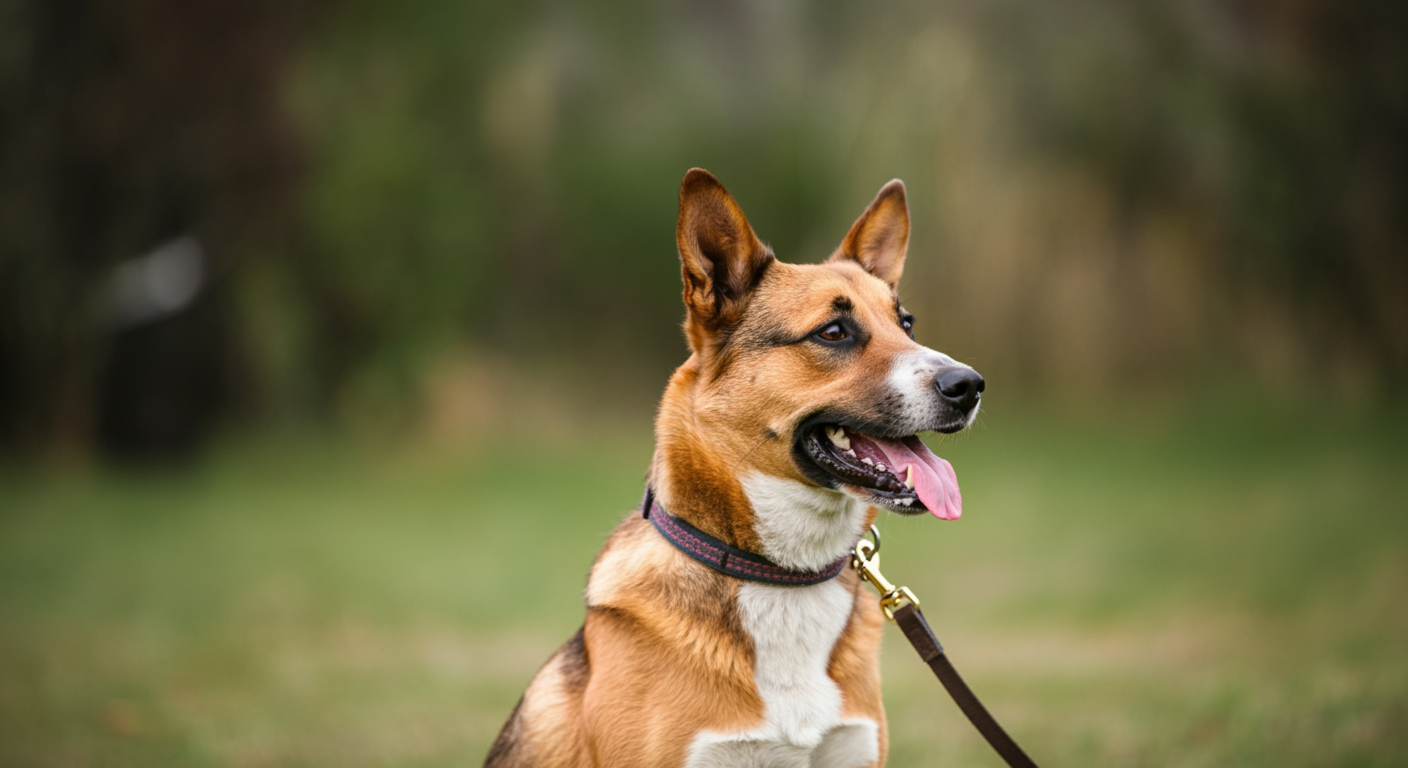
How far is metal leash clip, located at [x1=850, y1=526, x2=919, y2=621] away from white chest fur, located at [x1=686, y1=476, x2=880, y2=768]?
76 mm

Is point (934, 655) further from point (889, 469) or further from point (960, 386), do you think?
point (960, 386)

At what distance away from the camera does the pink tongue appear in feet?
11.0

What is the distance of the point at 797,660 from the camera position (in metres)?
3.31

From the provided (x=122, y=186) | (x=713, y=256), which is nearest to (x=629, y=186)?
(x=122, y=186)

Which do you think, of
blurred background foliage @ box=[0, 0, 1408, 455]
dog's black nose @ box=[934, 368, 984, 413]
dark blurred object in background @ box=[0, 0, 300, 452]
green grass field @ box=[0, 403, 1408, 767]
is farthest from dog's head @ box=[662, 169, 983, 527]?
dark blurred object in background @ box=[0, 0, 300, 452]

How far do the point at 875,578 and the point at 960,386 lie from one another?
0.72 meters

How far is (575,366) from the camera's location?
59.9 feet

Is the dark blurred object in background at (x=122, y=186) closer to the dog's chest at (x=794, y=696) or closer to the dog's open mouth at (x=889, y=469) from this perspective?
the dog's open mouth at (x=889, y=469)

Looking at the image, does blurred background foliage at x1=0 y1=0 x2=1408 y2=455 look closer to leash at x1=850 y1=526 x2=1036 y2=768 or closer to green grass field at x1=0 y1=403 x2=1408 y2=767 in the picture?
green grass field at x1=0 y1=403 x2=1408 y2=767

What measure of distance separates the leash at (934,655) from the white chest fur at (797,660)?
0.10 m

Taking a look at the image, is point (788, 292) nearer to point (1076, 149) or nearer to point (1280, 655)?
point (1280, 655)

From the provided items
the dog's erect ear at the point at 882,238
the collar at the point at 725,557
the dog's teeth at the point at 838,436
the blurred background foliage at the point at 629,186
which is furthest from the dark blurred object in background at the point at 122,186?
the dog's teeth at the point at 838,436

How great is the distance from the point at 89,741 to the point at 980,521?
939 cm

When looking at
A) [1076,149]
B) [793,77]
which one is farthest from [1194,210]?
[793,77]
